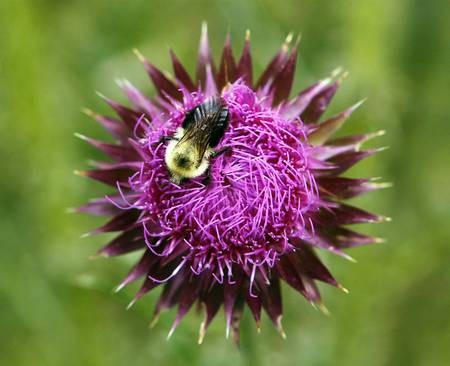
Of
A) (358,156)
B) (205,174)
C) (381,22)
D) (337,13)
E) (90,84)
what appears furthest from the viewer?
(90,84)

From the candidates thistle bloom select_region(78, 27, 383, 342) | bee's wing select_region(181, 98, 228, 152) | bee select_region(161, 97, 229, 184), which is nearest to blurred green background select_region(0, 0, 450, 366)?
thistle bloom select_region(78, 27, 383, 342)

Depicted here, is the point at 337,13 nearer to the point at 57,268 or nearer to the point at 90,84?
the point at 90,84

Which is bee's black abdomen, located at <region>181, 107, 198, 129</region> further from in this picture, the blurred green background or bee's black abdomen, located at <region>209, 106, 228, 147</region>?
the blurred green background

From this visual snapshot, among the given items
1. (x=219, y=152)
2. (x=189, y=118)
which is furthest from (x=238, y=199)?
(x=189, y=118)

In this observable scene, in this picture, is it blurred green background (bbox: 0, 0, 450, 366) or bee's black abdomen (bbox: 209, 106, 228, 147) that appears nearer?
bee's black abdomen (bbox: 209, 106, 228, 147)

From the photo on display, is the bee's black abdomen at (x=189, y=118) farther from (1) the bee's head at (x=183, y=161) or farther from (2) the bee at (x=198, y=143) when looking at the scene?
(1) the bee's head at (x=183, y=161)

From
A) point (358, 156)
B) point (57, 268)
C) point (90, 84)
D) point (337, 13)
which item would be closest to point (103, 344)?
point (57, 268)
